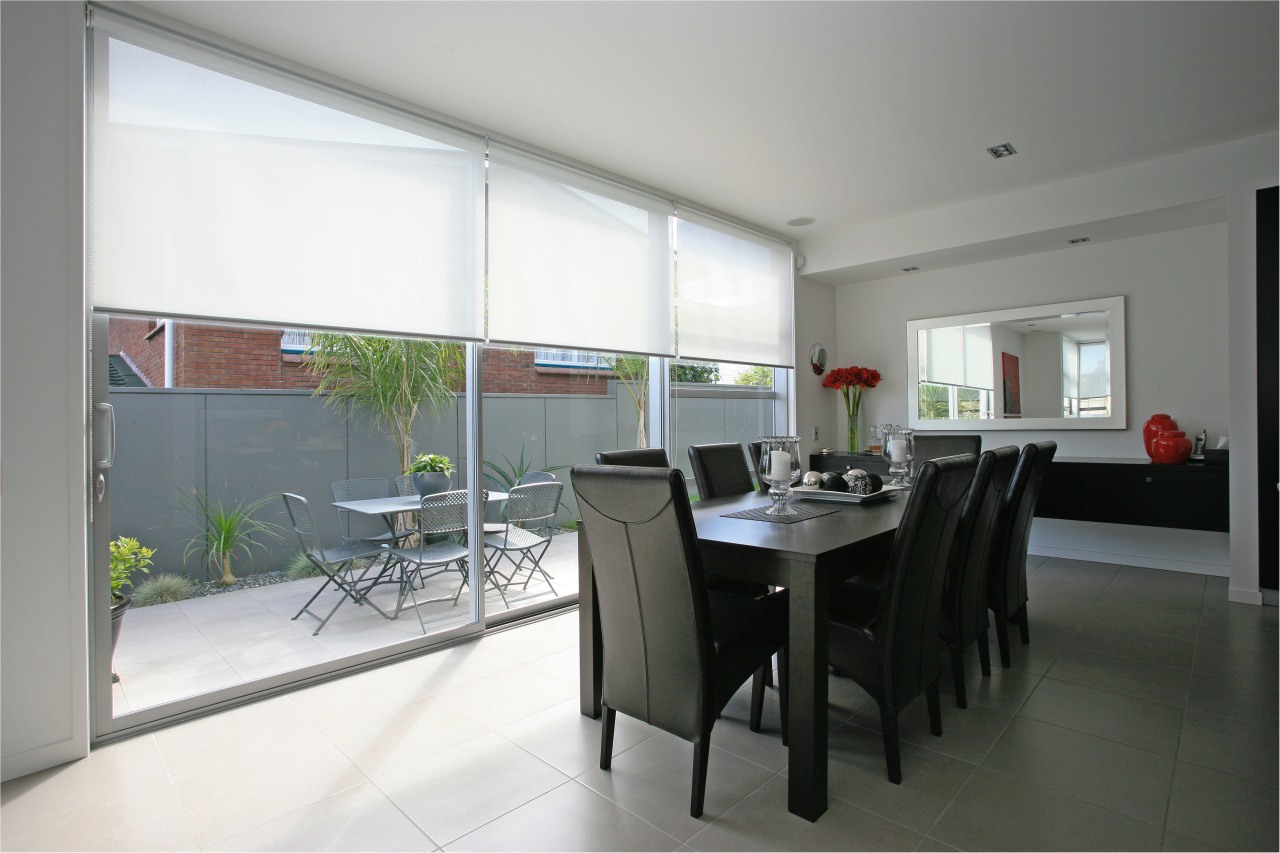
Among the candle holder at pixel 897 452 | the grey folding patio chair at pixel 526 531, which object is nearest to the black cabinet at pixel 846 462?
the candle holder at pixel 897 452

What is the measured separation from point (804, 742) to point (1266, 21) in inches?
132

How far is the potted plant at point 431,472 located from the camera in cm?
346

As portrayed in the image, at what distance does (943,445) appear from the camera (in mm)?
3787

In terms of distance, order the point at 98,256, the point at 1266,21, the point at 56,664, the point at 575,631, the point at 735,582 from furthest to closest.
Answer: the point at 575,631, the point at 735,582, the point at 1266,21, the point at 98,256, the point at 56,664

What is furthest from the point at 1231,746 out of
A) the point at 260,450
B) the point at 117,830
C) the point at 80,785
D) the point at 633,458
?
the point at 260,450

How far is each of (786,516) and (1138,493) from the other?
3.35 meters

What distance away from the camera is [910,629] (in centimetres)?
204

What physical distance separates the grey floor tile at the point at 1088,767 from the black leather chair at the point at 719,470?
1.66m

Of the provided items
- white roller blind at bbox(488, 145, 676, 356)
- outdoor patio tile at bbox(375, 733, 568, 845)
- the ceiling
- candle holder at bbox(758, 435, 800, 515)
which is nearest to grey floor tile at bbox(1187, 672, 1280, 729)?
candle holder at bbox(758, 435, 800, 515)

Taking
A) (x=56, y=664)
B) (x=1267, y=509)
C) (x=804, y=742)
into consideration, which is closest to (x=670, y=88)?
(x=804, y=742)

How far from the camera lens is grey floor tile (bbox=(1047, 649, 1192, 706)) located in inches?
103

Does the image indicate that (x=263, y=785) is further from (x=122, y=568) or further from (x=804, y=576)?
(x=804, y=576)

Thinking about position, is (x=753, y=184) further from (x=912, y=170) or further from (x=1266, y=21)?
(x=1266, y=21)

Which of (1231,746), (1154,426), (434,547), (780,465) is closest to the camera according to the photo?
(1231,746)
